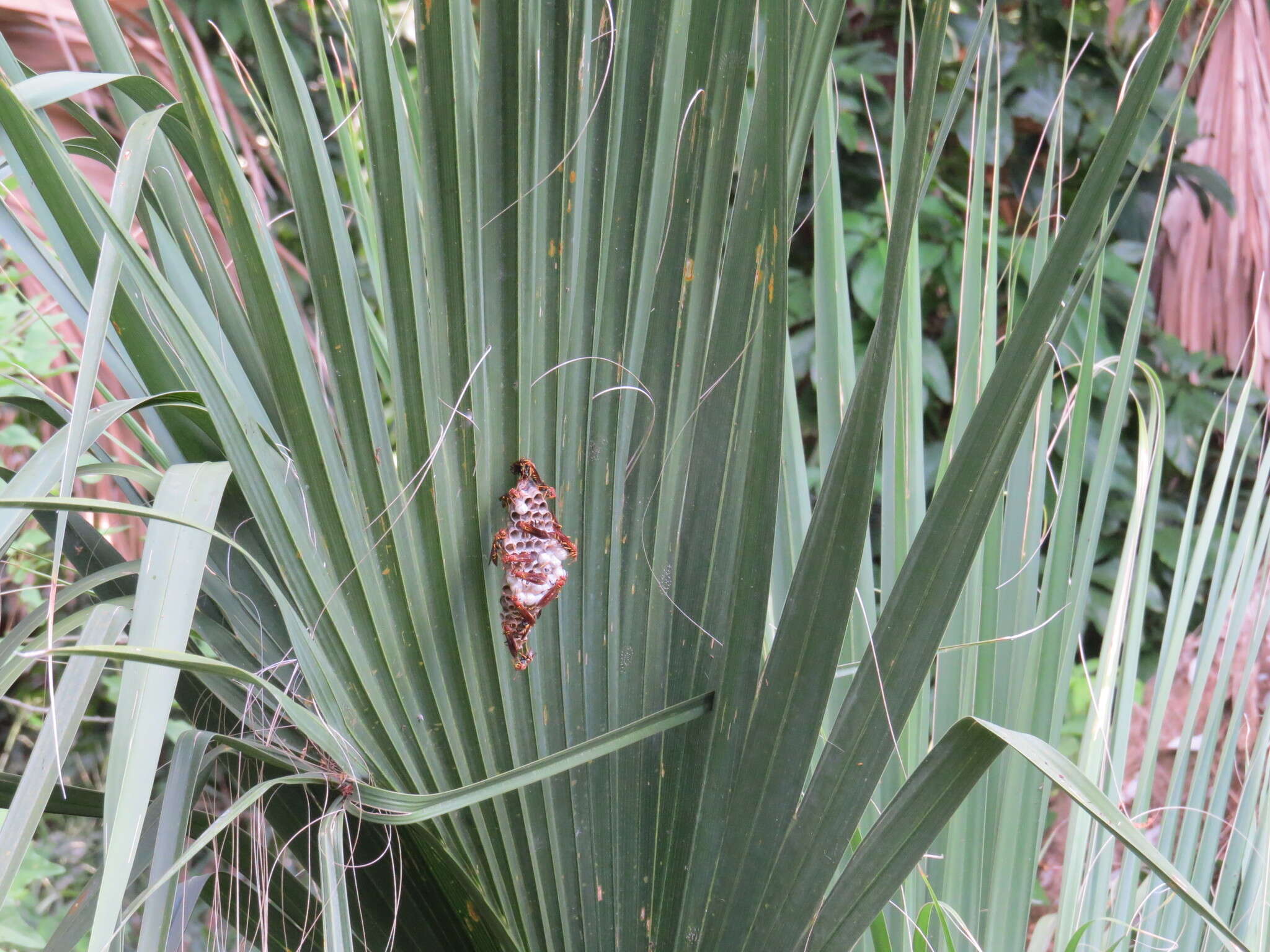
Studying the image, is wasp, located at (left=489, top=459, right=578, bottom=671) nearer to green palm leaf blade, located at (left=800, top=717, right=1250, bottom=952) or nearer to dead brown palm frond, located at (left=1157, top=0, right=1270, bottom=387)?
green palm leaf blade, located at (left=800, top=717, right=1250, bottom=952)

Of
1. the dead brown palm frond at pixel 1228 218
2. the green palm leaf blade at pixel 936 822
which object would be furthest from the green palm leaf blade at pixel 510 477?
the dead brown palm frond at pixel 1228 218

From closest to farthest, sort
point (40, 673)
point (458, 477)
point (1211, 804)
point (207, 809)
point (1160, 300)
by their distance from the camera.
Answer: point (458, 477) → point (207, 809) → point (1211, 804) → point (40, 673) → point (1160, 300)

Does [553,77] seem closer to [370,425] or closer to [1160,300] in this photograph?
[370,425]

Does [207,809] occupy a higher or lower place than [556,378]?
lower

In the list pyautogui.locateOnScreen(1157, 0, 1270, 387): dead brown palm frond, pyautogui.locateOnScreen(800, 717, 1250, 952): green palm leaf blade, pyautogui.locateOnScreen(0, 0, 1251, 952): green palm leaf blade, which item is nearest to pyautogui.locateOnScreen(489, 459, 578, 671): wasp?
pyautogui.locateOnScreen(0, 0, 1251, 952): green palm leaf blade

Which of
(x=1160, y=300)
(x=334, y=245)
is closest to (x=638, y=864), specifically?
(x=334, y=245)

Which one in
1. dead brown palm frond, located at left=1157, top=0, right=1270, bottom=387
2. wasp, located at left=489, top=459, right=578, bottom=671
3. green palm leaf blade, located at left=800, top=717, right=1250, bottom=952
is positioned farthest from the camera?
dead brown palm frond, located at left=1157, top=0, right=1270, bottom=387
